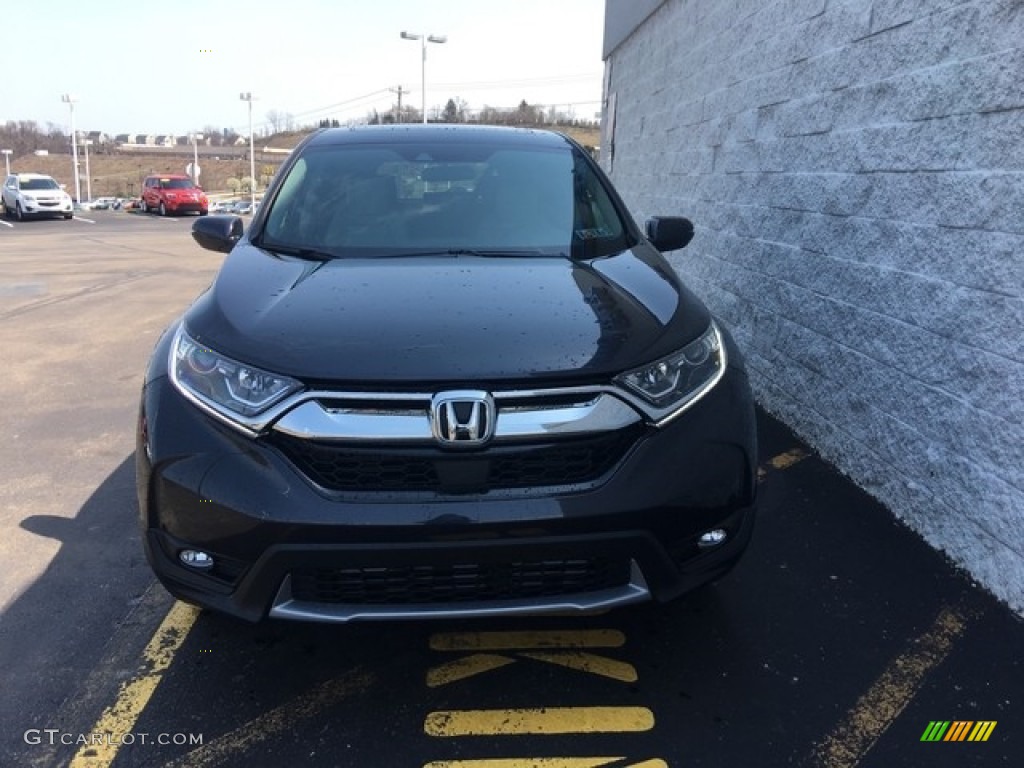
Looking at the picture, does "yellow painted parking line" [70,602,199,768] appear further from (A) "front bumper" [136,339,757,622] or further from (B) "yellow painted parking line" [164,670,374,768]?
(A) "front bumper" [136,339,757,622]

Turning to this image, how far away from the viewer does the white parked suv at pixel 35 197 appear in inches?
1246

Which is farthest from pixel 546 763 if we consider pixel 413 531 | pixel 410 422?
pixel 410 422

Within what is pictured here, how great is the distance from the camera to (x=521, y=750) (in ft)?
7.47

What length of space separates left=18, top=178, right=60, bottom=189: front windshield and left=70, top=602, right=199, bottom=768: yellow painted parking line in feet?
117

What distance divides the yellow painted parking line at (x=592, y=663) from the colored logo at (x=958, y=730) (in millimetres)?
883

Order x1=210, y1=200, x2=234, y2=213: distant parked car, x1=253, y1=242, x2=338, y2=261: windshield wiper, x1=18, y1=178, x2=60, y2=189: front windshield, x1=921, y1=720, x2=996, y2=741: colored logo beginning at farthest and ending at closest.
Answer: x1=210, y1=200, x2=234, y2=213: distant parked car < x1=18, y1=178, x2=60, y2=189: front windshield < x1=253, y1=242, x2=338, y2=261: windshield wiper < x1=921, y1=720, x2=996, y2=741: colored logo

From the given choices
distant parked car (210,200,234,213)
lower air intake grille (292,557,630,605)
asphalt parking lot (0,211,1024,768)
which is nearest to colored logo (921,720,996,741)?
asphalt parking lot (0,211,1024,768)

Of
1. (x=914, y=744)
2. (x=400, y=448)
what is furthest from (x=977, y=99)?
(x=400, y=448)

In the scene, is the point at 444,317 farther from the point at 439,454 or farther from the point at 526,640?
the point at 526,640

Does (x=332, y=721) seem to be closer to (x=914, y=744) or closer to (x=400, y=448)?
(x=400, y=448)

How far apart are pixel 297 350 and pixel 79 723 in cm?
130

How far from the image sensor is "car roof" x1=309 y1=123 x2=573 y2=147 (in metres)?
3.83

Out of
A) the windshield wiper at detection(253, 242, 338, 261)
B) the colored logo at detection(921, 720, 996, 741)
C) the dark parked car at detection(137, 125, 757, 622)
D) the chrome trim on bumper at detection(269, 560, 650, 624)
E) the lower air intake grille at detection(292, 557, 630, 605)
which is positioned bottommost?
the colored logo at detection(921, 720, 996, 741)

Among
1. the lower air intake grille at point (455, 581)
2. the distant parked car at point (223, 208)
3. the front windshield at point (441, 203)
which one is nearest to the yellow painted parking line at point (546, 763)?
the lower air intake grille at point (455, 581)
